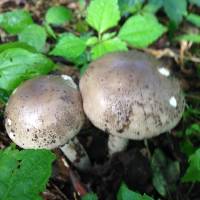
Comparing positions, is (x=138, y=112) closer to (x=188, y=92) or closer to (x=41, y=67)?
(x=41, y=67)

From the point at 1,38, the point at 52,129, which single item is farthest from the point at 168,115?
the point at 1,38

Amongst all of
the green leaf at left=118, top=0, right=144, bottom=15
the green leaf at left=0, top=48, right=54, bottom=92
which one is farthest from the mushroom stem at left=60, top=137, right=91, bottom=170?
the green leaf at left=118, top=0, right=144, bottom=15

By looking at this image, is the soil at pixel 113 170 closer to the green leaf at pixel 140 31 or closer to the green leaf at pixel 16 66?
the green leaf at pixel 16 66

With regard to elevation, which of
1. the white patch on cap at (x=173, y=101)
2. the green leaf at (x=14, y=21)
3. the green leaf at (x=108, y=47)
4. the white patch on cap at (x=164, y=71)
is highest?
the green leaf at (x=14, y=21)

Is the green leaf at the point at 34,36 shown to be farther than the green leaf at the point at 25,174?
Yes

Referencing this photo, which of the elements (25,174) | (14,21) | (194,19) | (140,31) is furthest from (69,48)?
(194,19)

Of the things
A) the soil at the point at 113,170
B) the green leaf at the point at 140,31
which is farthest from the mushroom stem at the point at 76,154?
the green leaf at the point at 140,31
